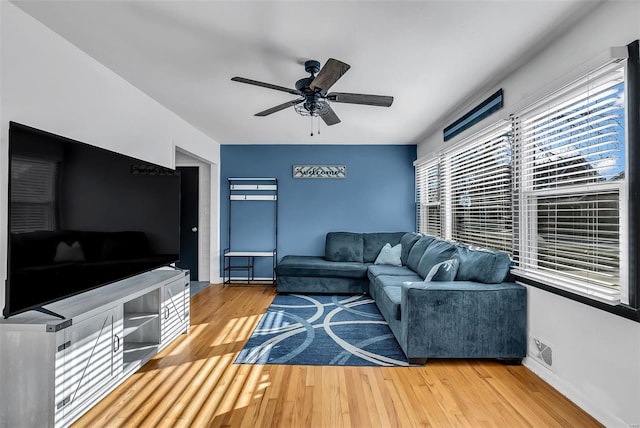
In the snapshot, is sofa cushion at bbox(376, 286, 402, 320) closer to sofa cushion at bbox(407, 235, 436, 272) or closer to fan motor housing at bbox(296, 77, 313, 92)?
sofa cushion at bbox(407, 235, 436, 272)

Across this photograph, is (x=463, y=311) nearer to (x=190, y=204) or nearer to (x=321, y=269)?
(x=321, y=269)

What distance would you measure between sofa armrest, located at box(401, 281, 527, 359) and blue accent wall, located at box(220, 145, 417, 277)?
9.51 ft

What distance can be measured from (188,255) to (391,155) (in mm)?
3970

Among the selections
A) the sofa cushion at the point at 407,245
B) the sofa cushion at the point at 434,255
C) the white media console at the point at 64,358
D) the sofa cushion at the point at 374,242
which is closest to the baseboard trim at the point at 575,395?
the sofa cushion at the point at 434,255

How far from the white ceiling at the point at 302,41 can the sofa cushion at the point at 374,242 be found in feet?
7.62

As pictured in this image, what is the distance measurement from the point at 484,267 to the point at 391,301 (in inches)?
33.7

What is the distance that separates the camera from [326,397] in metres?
1.99

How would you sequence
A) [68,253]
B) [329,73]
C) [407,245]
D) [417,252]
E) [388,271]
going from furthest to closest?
[407,245], [417,252], [388,271], [329,73], [68,253]

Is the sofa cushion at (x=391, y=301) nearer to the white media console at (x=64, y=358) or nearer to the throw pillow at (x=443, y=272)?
the throw pillow at (x=443, y=272)

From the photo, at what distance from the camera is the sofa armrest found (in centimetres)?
240

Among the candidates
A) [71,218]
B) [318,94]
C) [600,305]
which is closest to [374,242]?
[318,94]

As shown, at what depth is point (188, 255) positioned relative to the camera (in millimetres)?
5336

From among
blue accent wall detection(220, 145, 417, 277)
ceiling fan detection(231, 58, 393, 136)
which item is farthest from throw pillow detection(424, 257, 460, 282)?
blue accent wall detection(220, 145, 417, 277)

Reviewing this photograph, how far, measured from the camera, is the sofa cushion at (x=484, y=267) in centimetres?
255
